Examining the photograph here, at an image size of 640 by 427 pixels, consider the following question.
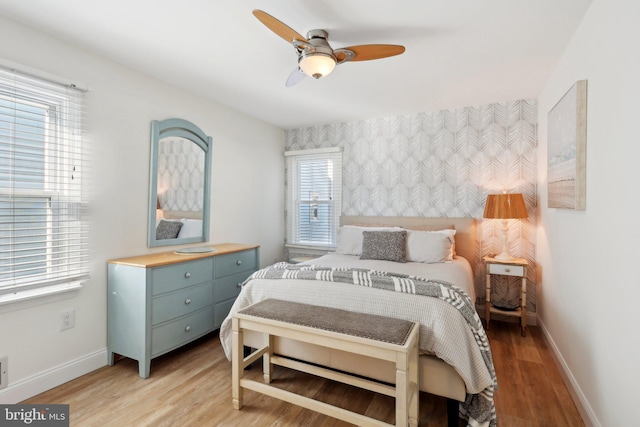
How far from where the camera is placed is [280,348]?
2236mm

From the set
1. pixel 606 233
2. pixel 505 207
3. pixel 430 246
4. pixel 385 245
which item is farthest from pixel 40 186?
pixel 505 207

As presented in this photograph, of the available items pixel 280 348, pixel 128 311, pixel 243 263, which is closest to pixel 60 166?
pixel 128 311

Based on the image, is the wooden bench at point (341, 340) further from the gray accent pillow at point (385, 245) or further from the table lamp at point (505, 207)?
the table lamp at point (505, 207)

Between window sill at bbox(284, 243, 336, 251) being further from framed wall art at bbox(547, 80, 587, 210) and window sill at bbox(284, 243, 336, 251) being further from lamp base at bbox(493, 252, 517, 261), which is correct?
framed wall art at bbox(547, 80, 587, 210)

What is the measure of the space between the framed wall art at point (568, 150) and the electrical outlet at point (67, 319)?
3440 mm

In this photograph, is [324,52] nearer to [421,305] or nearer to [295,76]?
[295,76]

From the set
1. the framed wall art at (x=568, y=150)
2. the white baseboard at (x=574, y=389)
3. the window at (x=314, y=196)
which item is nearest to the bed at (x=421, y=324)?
the white baseboard at (x=574, y=389)

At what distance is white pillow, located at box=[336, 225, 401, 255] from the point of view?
3.61 meters

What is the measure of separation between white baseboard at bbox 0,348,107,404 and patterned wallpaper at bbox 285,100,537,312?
3024 millimetres

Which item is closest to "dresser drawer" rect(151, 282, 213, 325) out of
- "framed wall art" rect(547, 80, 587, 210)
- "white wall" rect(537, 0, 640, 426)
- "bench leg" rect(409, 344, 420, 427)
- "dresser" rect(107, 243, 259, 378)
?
"dresser" rect(107, 243, 259, 378)

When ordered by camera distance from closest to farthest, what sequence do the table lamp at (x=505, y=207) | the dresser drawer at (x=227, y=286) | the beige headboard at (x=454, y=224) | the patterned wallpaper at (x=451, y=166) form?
the dresser drawer at (x=227, y=286)
the table lamp at (x=505, y=207)
the patterned wallpaper at (x=451, y=166)
the beige headboard at (x=454, y=224)

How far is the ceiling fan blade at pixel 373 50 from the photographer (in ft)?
6.18

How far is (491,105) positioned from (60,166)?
13.3 ft

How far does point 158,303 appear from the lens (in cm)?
238
